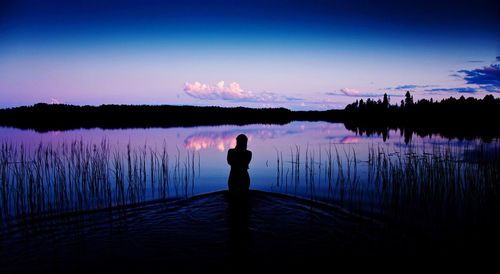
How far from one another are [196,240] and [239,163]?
266cm

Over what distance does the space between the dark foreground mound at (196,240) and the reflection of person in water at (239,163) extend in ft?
1.69

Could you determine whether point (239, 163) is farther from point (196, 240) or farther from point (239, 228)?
point (196, 240)

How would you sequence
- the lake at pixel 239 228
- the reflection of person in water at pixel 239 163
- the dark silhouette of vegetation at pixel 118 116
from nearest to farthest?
the lake at pixel 239 228, the reflection of person in water at pixel 239 163, the dark silhouette of vegetation at pixel 118 116

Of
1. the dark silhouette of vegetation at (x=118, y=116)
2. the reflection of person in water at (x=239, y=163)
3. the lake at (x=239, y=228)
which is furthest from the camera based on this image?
the dark silhouette of vegetation at (x=118, y=116)

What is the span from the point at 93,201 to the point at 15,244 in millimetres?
3318

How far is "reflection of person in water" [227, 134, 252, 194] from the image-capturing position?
897cm

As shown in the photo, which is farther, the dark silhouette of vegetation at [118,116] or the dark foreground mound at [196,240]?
the dark silhouette of vegetation at [118,116]

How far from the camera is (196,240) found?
7.08 meters

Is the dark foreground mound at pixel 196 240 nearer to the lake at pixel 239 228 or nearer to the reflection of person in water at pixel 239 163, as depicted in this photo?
the lake at pixel 239 228

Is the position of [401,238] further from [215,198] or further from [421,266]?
[215,198]

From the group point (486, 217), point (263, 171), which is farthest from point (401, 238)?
point (263, 171)

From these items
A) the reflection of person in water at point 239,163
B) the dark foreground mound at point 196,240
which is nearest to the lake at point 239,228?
the dark foreground mound at point 196,240

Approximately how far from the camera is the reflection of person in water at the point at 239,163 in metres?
8.97

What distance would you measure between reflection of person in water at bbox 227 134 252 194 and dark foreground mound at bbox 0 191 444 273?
0.51 meters
